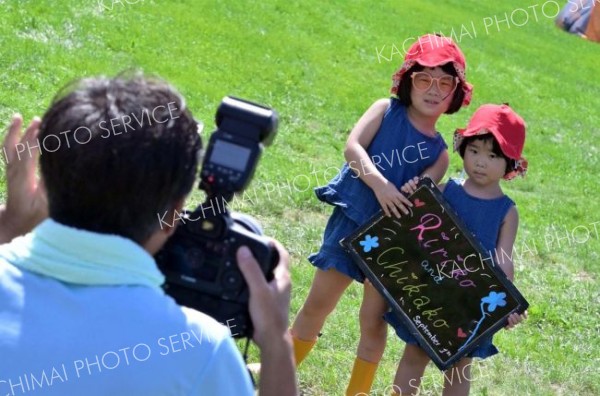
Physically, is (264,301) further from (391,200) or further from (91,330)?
(391,200)

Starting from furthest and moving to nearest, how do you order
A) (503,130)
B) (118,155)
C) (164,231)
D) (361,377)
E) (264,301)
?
(361,377)
(503,130)
(264,301)
(164,231)
(118,155)

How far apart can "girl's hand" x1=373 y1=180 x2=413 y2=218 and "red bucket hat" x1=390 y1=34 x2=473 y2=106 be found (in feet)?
1.39

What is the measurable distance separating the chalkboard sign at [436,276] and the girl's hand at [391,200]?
0.03 metres

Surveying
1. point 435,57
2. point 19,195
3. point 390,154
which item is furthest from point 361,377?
point 19,195

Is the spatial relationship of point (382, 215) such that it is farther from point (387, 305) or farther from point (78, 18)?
point (78, 18)

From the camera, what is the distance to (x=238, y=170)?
1.82 m

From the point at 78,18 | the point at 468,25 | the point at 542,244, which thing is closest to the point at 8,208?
the point at 542,244

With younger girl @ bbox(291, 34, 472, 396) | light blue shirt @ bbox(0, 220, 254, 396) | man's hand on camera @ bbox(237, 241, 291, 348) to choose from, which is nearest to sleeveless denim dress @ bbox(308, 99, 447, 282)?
→ younger girl @ bbox(291, 34, 472, 396)

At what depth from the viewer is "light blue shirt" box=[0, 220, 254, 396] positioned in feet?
5.03

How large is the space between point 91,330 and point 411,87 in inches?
93.5

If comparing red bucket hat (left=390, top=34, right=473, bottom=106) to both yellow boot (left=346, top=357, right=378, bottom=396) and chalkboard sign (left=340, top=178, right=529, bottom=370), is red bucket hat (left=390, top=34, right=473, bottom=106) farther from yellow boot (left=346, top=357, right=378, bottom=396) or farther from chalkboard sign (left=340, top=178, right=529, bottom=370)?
yellow boot (left=346, top=357, right=378, bottom=396)

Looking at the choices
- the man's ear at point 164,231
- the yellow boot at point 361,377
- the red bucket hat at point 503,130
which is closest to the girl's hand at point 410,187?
the red bucket hat at point 503,130

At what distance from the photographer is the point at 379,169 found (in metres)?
3.66

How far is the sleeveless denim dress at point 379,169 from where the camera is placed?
366 centimetres
